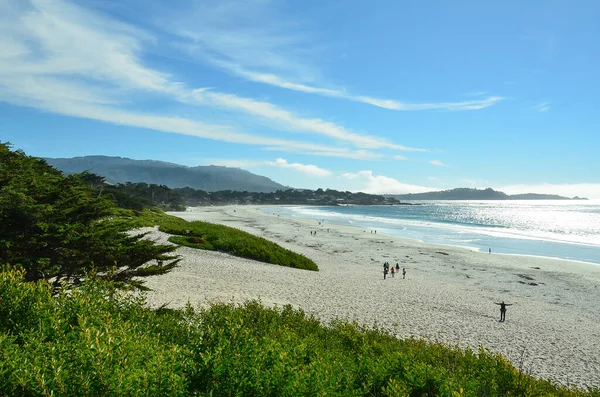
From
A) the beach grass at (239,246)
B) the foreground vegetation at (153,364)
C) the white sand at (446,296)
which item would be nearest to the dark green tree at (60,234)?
the foreground vegetation at (153,364)

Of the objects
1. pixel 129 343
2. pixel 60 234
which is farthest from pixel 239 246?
pixel 129 343

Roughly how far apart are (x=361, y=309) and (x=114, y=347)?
53.9 ft

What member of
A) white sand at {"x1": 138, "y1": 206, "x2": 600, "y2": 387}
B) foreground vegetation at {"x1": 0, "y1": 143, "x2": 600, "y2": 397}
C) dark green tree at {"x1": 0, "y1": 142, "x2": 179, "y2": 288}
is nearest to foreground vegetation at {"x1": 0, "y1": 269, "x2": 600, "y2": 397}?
foreground vegetation at {"x1": 0, "y1": 143, "x2": 600, "y2": 397}

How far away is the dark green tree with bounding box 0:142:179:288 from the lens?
1022 cm

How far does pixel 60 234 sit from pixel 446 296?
73.4 ft

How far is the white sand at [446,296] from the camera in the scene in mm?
15969

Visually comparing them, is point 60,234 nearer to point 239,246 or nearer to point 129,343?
point 129,343

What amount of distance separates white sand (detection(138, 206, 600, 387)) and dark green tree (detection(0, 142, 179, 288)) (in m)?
4.09

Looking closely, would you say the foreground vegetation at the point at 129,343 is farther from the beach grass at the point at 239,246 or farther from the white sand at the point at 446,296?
the beach grass at the point at 239,246

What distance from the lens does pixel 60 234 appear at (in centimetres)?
1047

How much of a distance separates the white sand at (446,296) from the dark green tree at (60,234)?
13.4ft

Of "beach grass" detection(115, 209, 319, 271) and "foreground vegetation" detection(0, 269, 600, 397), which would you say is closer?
"foreground vegetation" detection(0, 269, 600, 397)

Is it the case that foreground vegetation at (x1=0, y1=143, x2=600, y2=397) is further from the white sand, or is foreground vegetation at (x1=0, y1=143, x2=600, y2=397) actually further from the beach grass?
the beach grass

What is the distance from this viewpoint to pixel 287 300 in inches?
774
